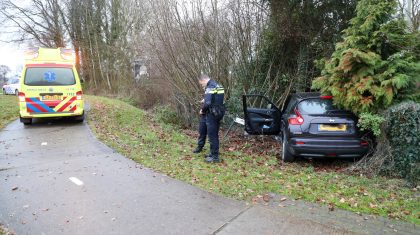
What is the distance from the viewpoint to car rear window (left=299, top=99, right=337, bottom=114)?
6719 mm

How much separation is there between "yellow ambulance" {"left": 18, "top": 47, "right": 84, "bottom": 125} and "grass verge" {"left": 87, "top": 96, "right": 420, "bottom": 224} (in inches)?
80.6

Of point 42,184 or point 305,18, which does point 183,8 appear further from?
point 42,184

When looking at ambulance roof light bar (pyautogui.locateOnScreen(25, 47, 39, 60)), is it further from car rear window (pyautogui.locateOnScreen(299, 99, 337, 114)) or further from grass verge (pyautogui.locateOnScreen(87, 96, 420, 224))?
car rear window (pyautogui.locateOnScreen(299, 99, 337, 114))

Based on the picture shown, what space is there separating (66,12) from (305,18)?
28104mm

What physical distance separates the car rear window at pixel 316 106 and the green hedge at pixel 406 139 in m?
1.20

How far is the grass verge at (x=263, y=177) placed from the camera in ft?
14.9

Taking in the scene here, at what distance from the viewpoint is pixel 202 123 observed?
7.08 metres

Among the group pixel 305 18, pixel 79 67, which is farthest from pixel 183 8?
pixel 79 67

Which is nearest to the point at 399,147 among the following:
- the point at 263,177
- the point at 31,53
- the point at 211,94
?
the point at 263,177

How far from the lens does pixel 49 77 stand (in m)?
10.4

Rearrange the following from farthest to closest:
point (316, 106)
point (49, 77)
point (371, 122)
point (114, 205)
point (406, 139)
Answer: point (49, 77) → point (316, 106) → point (371, 122) → point (406, 139) → point (114, 205)

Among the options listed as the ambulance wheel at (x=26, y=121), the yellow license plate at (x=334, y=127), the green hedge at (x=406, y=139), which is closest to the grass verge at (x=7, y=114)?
the ambulance wheel at (x=26, y=121)

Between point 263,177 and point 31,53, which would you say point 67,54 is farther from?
point 263,177

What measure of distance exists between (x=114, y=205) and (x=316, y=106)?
4489 millimetres
